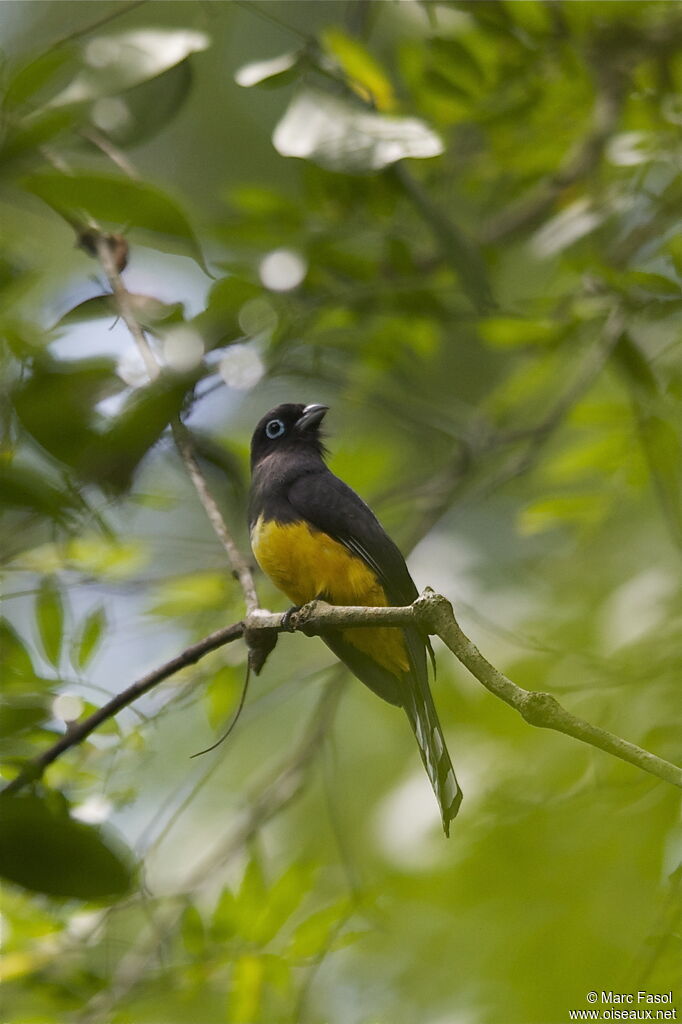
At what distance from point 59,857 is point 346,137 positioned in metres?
1.68

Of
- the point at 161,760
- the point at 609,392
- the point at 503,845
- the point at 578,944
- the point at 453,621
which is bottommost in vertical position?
the point at 578,944

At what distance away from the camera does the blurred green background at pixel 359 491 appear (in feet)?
5.31

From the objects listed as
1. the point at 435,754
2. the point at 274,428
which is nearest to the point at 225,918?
the point at 435,754

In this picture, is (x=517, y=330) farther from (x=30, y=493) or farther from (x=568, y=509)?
(x=30, y=493)

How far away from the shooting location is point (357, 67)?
9.06ft

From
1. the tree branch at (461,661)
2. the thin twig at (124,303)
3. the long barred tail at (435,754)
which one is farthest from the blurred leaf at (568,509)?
the thin twig at (124,303)

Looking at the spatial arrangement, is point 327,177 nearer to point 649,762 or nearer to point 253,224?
point 253,224

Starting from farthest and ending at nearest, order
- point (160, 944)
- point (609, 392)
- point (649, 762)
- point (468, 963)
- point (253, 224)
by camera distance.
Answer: point (609, 392) < point (253, 224) < point (160, 944) < point (468, 963) < point (649, 762)

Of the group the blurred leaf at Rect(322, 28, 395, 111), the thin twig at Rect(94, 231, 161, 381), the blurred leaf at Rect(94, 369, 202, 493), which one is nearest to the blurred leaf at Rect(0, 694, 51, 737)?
the blurred leaf at Rect(94, 369, 202, 493)

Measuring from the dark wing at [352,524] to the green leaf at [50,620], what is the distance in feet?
3.23

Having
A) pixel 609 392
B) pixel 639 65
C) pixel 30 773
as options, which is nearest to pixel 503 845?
pixel 30 773

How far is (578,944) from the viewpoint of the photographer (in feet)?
7.18

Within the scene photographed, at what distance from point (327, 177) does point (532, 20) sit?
77 centimetres

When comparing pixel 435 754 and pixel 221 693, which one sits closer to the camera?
pixel 435 754
